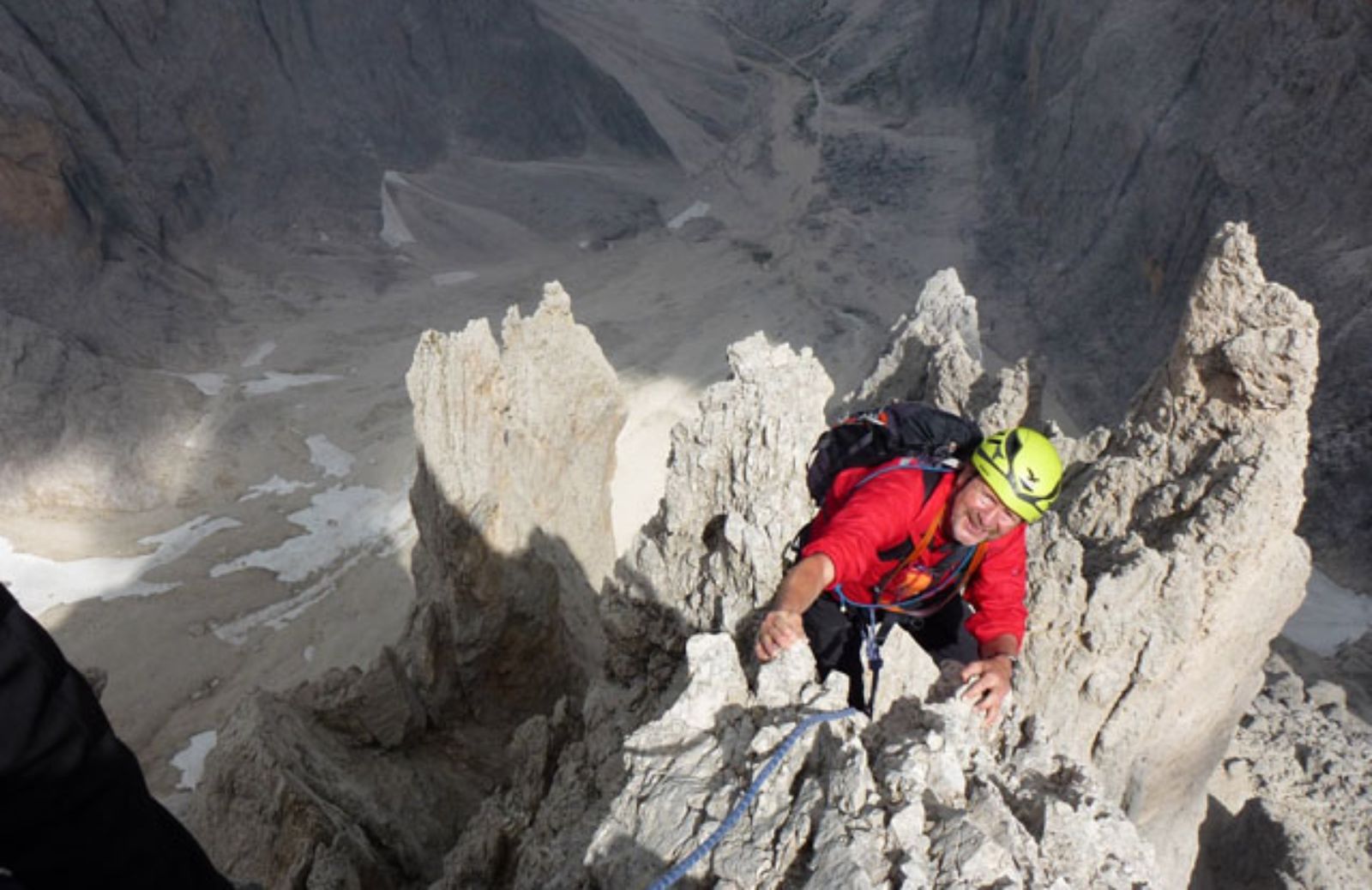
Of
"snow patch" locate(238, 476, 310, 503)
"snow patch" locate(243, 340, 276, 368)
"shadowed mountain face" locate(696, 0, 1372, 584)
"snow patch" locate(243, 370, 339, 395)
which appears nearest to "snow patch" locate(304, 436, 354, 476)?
"snow patch" locate(238, 476, 310, 503)

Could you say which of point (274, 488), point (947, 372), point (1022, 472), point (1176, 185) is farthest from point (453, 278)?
point (1022, 472)

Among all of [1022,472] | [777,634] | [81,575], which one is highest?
[1022,472]

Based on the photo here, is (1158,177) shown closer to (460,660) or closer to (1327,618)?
(1327,618)

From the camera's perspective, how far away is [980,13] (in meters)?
37.8

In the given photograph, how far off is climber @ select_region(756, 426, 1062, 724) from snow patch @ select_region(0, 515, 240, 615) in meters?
16.1

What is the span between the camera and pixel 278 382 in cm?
2428

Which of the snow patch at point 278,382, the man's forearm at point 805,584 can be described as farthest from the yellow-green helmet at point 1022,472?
the snow patch at point 278,382

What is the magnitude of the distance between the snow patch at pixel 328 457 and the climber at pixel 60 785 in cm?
1868

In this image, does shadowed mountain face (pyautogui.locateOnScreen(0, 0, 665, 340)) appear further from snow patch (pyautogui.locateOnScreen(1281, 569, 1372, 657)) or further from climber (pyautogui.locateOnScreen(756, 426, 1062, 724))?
snow patch (pyautogui.locateOnScreen(1281, 569, 1372, 657))

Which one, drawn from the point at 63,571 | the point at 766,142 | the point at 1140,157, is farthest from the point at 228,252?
the point at 1140,157

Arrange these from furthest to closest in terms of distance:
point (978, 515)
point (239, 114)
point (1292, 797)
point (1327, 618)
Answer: point (239, 114)
point (1327, 618)
point (1292, 797)
point (978, 515)

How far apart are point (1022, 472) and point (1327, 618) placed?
15.0 meters

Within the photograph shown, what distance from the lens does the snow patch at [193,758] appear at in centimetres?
1224

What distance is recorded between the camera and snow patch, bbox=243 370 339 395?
2376 centimetres
